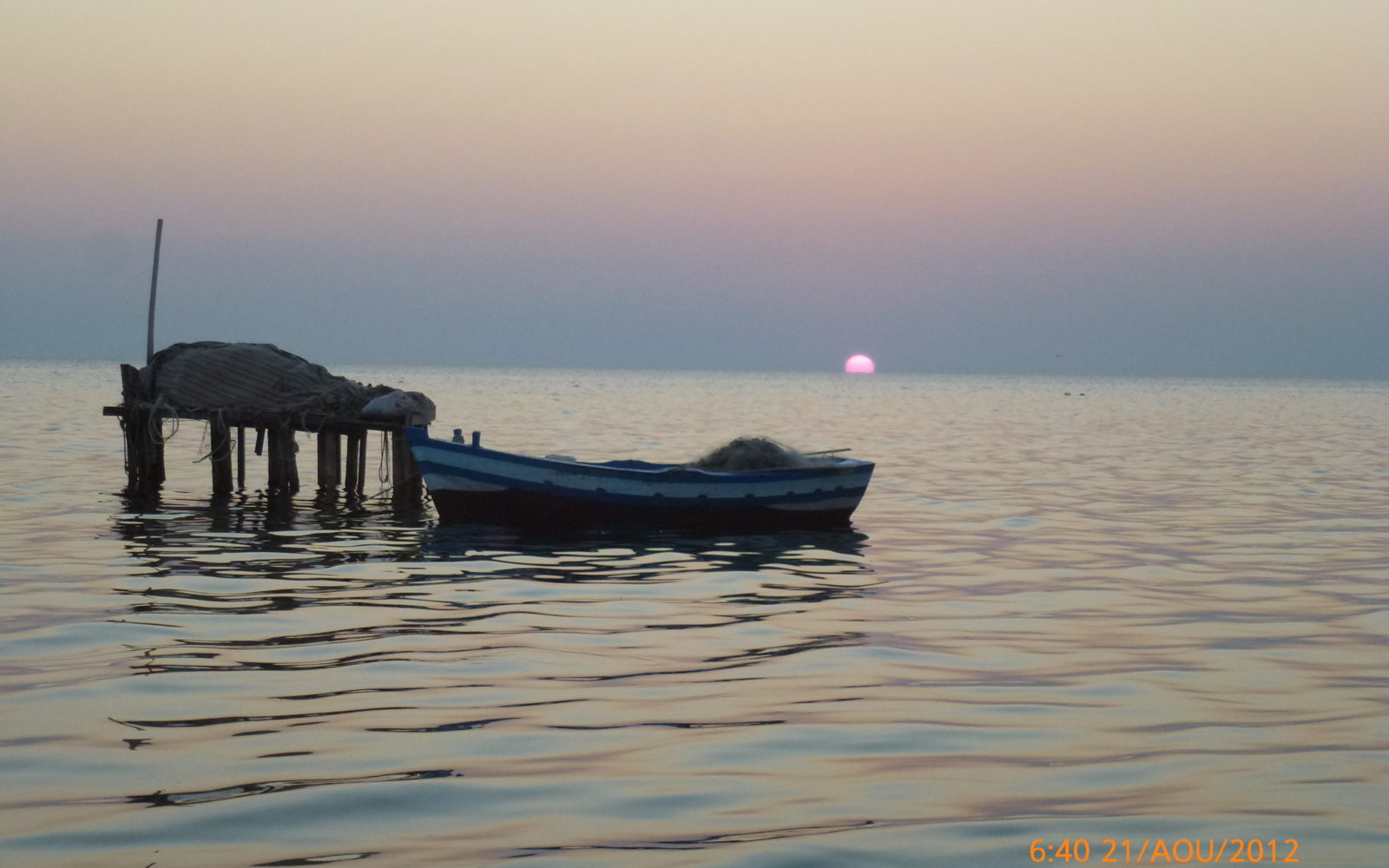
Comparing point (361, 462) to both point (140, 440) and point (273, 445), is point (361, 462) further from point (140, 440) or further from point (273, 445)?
point (140, 440)

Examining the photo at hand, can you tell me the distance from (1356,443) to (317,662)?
49524 mm

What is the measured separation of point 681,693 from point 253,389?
17.5m

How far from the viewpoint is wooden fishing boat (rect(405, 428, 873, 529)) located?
21.0 metres

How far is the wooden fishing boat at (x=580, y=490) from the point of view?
2102 centimetres

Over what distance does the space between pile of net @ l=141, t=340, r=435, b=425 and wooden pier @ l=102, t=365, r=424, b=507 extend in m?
0.18

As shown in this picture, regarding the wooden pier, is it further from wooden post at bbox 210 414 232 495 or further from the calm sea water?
the calm sea water

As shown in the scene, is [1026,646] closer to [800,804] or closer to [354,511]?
[800,804]

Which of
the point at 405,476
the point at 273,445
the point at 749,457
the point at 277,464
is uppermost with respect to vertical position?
the point at 749,457

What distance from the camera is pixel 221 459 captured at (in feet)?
86.2

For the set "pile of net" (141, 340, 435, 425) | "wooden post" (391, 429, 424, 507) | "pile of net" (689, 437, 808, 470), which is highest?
"pile of net" (141, 340, 435, 425)

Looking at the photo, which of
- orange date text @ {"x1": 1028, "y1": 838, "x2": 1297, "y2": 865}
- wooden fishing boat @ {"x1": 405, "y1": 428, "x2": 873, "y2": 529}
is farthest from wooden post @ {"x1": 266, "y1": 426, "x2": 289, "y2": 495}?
orange date text @ {"x1": 1028, "y1": 838, "x2": 1297, "y2": 865}

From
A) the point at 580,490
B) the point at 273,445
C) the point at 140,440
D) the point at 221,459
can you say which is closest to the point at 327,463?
the point at 273,445

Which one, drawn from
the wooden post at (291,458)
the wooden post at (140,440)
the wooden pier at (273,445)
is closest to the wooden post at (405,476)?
the wooden pier at (273,445)

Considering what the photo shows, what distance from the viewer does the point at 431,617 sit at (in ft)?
44.4
